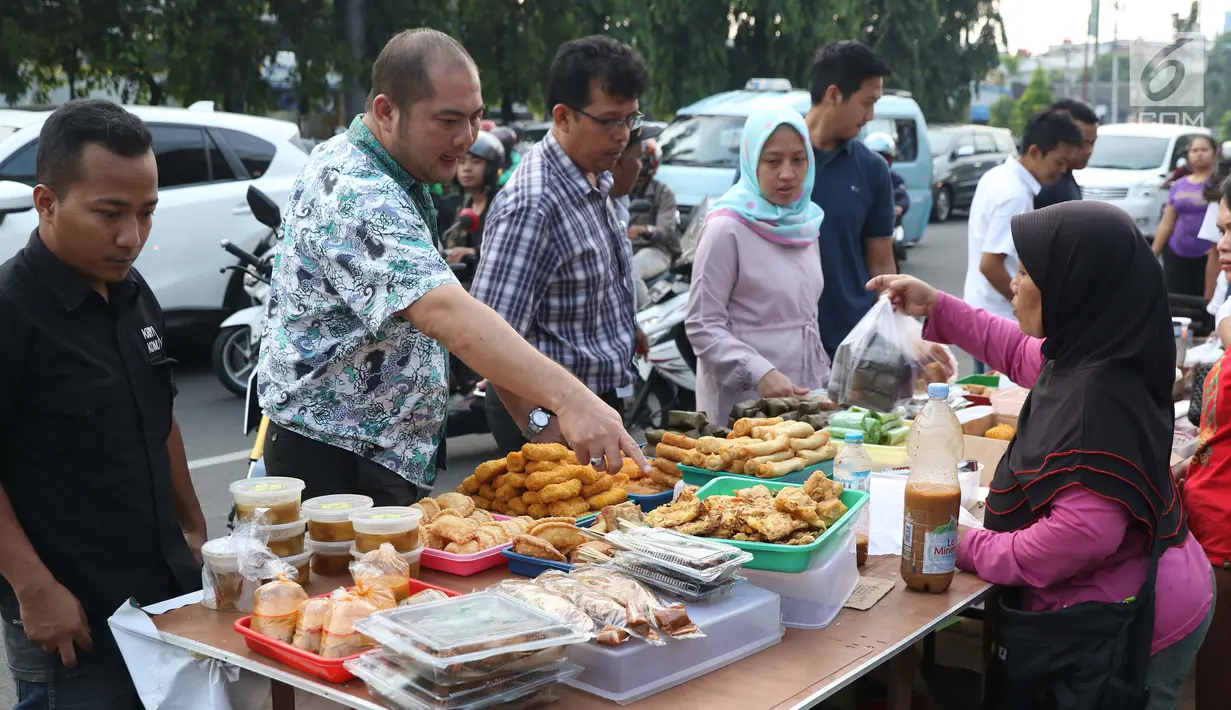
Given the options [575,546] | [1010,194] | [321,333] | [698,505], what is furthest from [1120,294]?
[1010,194]

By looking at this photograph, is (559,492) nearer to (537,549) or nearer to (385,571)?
(537,549)

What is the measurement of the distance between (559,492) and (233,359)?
5970mm

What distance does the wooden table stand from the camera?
2.01 metres

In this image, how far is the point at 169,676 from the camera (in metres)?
2.21

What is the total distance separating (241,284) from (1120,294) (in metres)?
7.60

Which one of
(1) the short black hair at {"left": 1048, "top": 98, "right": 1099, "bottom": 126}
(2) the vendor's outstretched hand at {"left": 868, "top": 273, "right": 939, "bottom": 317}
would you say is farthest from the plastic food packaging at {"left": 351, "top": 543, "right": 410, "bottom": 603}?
(1) the short black hair at {"left": 1048, "top": 98, "right": 1099, "bottom": 126}

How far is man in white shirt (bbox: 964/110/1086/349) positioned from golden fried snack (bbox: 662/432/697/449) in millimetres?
3047

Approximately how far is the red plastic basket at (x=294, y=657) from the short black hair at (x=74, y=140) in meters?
0.97

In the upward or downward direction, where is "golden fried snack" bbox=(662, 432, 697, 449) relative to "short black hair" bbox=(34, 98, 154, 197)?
downward

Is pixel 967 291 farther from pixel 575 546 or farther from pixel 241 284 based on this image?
pixel 241 284

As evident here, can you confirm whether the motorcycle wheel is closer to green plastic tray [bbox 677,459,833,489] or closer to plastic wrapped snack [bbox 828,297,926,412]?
plastic wrapped snack [bbox 828,297,926,412]

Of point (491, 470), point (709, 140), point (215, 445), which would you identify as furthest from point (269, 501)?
point (709, 140)

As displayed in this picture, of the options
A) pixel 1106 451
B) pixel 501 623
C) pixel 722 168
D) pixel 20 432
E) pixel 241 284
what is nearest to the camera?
pixel 501 623

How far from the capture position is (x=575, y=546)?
259 cm
